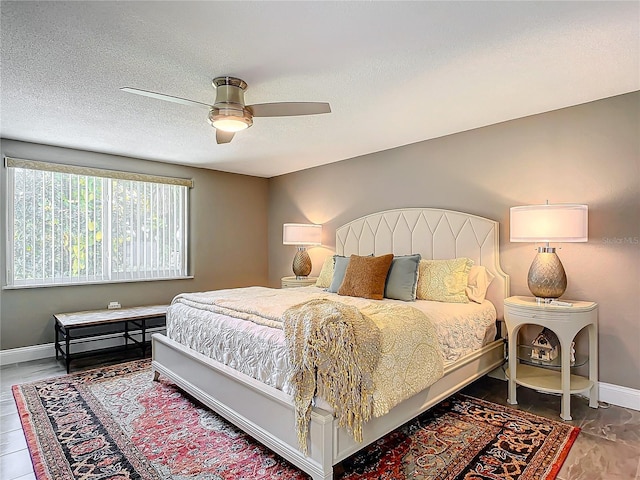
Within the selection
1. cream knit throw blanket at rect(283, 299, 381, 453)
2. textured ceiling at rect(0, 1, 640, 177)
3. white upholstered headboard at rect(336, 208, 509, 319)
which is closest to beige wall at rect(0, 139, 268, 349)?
textured ceiling at rect(0, 1, 640, 177)

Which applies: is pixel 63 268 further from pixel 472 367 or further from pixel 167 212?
pixel 472 367

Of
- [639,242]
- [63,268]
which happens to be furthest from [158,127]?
[639,242]

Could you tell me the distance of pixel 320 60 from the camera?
7.48 feet

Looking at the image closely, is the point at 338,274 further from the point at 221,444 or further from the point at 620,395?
the point at 620,395

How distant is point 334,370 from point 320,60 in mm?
1850

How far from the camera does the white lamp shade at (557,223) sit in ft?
8.75

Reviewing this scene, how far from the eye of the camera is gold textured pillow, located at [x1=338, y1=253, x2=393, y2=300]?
3344 mm

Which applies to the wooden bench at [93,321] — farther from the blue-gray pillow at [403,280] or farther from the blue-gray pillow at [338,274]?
the blue-gray pillow at [403,280]

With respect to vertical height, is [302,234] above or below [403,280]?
above

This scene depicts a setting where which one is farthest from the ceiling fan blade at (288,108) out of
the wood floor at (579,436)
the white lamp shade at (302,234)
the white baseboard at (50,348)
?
the white baseboard at (50,348)

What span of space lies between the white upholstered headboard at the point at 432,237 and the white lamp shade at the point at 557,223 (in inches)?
27.5

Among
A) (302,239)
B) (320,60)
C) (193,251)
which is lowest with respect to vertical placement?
(193,251)

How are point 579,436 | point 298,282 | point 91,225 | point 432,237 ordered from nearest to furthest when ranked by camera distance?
point 579,436, point 432,237, point 91,225, point 298,282

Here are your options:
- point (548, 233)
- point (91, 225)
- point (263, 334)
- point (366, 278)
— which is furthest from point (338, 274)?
point (91, 225)
